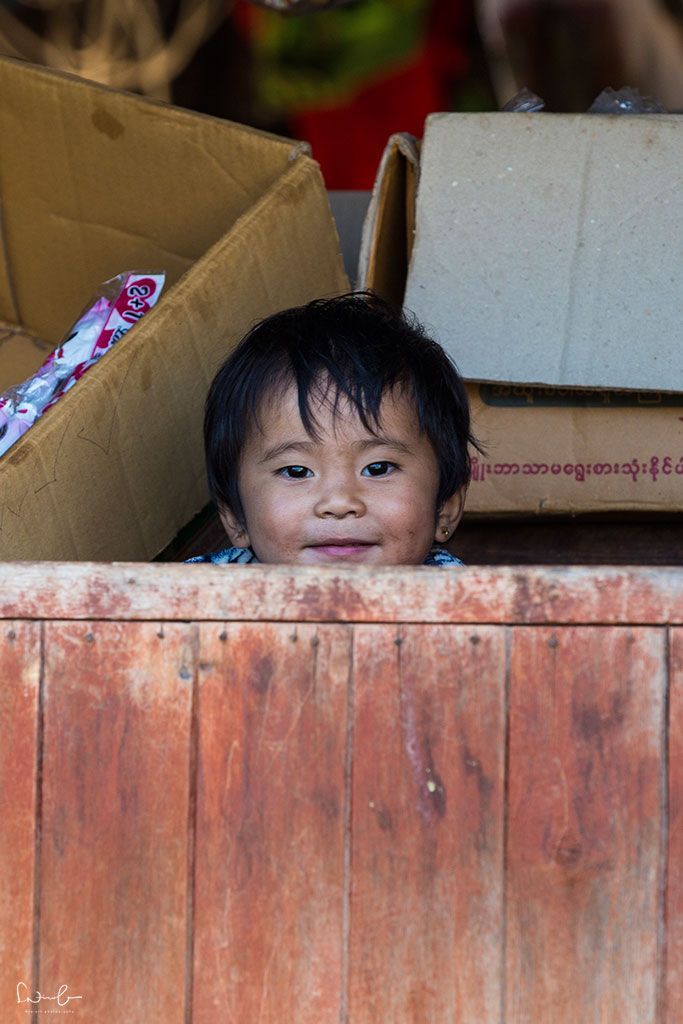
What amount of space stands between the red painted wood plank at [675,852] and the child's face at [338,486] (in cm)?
50

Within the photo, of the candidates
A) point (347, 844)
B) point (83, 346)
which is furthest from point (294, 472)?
point (347, 844)

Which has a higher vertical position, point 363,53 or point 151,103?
point 363,53

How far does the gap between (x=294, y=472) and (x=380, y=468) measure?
0.10 metres

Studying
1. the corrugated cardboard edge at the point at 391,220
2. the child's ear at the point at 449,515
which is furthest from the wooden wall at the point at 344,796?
the corrugated cardboard edge at the point at 391,220

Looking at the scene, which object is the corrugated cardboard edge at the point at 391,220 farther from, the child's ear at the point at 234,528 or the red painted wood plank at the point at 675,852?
the red painted wood plank at the point at 675,852

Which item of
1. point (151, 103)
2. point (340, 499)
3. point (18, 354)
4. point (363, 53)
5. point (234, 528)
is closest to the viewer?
point (340, 499)

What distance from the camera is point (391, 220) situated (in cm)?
176

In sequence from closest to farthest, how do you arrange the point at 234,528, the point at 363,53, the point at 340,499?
the point at 340,499
the point at 234,528
the point at 363,53

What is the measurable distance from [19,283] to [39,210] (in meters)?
0.13

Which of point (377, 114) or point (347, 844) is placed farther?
point (377, 114)

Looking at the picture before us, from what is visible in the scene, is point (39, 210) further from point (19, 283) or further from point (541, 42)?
point (541, 42)

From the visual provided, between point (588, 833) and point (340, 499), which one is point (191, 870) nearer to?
point (588, 833)

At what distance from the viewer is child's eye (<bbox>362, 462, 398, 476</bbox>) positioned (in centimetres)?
148

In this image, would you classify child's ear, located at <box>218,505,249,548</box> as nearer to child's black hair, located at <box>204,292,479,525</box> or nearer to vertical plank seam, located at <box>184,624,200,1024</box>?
child's black hair, located at <box>204,292,479,525</box>
